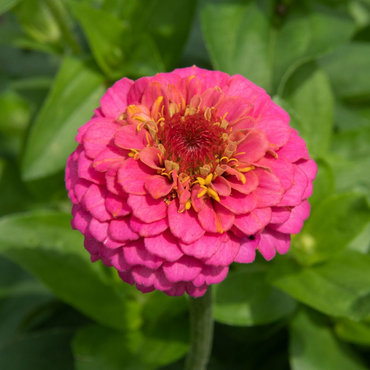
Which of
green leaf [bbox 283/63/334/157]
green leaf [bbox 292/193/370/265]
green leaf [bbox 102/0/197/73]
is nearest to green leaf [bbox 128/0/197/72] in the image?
green leaf [bbox 102/0/197/73]

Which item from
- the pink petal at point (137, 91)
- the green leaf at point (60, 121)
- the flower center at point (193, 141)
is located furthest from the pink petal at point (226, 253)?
the green leaf at point (60, 121)

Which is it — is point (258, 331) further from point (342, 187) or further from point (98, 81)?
point (98, 81)

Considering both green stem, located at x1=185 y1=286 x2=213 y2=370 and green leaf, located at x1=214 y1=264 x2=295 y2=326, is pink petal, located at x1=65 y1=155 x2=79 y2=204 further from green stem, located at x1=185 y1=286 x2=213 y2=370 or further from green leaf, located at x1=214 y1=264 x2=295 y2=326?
green leaf, located at x1=214 y1=264 x2=295 y2=326

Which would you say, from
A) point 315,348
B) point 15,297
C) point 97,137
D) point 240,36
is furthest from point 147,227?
point 15,297

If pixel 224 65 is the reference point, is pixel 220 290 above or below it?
below

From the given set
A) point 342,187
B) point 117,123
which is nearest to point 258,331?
point 342,187

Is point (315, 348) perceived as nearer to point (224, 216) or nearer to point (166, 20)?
point (224, 216)
